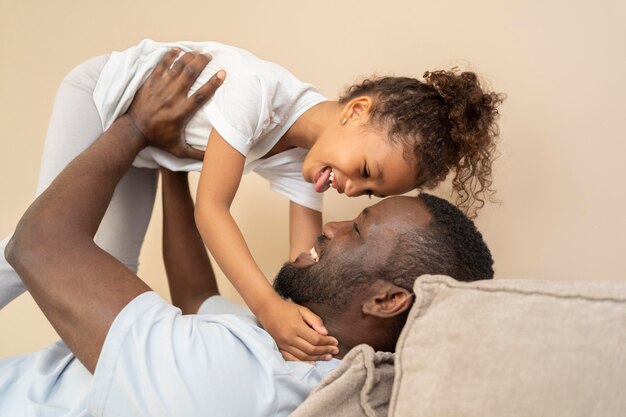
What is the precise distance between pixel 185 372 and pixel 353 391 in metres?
0.24

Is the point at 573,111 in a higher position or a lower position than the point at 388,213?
higher

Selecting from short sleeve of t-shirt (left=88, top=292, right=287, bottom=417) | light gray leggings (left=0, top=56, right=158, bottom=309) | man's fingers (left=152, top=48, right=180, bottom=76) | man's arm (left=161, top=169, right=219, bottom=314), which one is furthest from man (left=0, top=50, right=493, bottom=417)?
man's arm (left=161, top=169, right=219, bottom=314)

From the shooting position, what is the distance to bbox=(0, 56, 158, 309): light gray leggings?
138 centimetres

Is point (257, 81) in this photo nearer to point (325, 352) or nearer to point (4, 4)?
point (325, 352)

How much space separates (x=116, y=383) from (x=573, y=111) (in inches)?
43.9

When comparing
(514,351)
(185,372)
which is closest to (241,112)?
(185,372)

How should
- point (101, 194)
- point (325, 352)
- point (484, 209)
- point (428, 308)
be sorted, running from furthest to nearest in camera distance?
point (484, 209) < point (101, 194) < point (325, 352) < point (428, 308)

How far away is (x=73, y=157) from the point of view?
1387 mm

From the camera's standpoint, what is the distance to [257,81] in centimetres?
135

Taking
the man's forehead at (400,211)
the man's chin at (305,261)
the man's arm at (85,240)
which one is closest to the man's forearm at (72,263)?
the man's arm at (85,240)

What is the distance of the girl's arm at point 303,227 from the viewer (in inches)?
60.8

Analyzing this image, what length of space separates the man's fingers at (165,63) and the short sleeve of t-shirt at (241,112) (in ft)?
0.59

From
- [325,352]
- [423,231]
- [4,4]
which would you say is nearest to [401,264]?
[423,231]

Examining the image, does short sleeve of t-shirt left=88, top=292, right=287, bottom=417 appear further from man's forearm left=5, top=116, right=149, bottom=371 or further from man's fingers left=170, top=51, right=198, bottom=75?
man's fingers left=170, top=51, right=198, bottom=75
